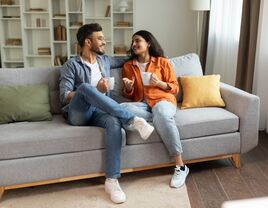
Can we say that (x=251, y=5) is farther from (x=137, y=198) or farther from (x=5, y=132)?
(x=5, y=132)

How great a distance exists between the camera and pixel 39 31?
16.5 feet

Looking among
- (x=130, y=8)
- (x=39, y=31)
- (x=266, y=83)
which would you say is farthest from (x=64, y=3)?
(x=266, y=83)

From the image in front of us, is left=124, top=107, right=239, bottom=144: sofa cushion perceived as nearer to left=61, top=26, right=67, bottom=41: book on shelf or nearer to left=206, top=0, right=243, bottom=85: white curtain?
left=206, top=0, right=243, bottom=85: white curtain

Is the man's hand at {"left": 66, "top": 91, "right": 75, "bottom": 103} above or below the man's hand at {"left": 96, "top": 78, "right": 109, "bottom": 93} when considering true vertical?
below

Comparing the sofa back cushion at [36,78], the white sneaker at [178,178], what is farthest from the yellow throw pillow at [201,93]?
the sofa back cushion at [36,78]

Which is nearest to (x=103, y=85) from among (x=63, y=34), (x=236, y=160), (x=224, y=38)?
(x=236, y=160)

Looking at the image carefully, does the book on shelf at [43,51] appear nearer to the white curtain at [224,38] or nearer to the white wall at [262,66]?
the white curtain at [224,38]

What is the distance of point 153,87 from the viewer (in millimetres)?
2537

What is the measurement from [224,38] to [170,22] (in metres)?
1.16

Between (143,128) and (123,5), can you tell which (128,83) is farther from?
(123,5)

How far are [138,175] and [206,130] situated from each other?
61 cm

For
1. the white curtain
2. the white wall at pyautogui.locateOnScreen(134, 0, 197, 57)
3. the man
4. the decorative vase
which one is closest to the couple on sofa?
the man

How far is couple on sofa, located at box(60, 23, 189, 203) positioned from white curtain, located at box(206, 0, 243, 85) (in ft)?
4.89

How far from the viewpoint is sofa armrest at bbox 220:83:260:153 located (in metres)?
2.44
